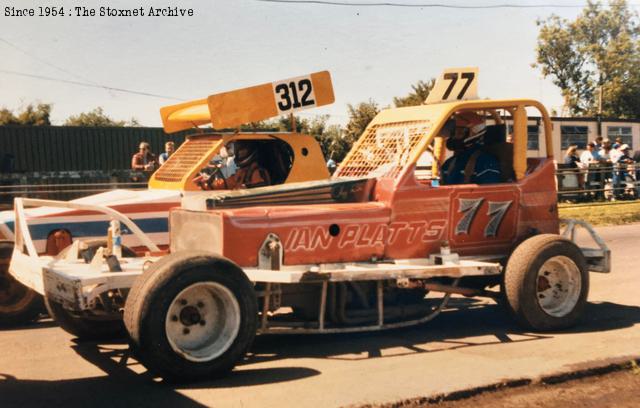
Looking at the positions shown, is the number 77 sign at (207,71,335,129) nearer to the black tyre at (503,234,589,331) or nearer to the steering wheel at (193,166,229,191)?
the steering wheel at (193,166,229,191)

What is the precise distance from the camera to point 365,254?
7.09 metres

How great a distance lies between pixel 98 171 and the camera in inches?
1026

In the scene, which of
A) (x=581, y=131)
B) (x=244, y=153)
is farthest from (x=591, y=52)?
(x=244, y=153)

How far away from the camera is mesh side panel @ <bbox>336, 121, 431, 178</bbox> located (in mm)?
7672

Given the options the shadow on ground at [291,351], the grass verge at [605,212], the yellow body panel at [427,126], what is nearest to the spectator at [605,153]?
the grass verge at [605,212]

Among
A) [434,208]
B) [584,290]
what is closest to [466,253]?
[434,208]

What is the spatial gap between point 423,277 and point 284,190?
142 centimetres

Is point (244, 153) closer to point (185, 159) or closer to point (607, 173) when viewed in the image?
point (185, 159)

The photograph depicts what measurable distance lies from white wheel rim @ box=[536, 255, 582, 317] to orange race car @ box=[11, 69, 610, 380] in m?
0.01

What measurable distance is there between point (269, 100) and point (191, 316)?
3786mm

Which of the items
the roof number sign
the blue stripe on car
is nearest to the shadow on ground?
the blue stripe on car

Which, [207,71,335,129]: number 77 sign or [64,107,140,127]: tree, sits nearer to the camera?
[207,71,335,129]: number 77 sign

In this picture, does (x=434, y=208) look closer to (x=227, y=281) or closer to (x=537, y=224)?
(x=537, y=224)

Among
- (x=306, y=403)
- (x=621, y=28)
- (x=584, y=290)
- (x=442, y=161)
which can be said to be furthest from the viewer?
(x=621, y=28)
